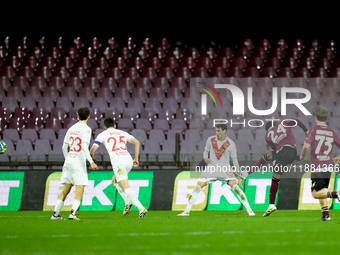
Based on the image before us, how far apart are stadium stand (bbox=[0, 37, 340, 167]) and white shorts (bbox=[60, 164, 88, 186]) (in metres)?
5.91

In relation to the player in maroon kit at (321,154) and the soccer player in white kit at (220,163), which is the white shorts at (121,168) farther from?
the player in maroon kit at (321,154)

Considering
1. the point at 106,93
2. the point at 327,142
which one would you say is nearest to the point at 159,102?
the point at 106,93

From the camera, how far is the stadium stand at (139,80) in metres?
17.5

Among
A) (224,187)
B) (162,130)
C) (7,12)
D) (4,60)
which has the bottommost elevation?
(224,187)

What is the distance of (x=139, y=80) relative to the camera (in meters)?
19.7

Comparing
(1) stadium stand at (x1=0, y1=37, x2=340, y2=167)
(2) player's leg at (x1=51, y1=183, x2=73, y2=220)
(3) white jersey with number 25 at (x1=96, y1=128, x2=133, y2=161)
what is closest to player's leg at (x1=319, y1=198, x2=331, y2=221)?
(3) white jersey with number 25 at (x1=96, y1=128, x2=133, y2=161)

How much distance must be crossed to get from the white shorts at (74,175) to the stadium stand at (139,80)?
591 cm

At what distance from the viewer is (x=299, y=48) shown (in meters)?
22.2

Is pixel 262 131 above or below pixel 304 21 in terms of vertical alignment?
below

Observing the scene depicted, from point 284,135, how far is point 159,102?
24.9ft

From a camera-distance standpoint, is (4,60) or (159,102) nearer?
(159,102)

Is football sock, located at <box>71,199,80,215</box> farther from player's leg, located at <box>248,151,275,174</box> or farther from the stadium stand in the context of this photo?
the stadium stand

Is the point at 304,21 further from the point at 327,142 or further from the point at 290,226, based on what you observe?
the point at 290,226

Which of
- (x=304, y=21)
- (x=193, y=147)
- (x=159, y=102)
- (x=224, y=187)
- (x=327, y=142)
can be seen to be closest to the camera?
(x=327, y=142)
